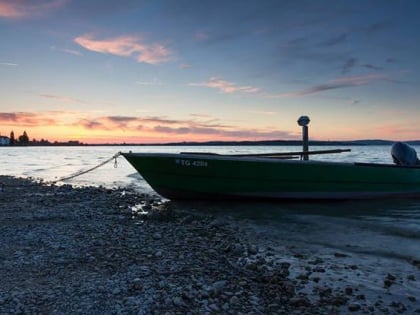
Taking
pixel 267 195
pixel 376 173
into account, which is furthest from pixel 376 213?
pixel 267 195

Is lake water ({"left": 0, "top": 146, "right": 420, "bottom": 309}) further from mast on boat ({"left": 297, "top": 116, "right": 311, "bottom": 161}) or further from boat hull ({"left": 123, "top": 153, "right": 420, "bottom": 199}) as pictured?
mast on boat ({"left": 297, "top": 116, "right": 311, "bottom": 161})

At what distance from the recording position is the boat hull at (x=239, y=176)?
12.6 metres

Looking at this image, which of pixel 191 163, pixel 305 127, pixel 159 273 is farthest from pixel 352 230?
pixel 305 127

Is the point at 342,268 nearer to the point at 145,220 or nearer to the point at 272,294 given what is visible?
the point at 272,294

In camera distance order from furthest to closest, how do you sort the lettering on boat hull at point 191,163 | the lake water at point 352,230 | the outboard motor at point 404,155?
the outboard motor at point 404,155 < the lettering on boat hull at point 191,163 < the lake water at point 352,230

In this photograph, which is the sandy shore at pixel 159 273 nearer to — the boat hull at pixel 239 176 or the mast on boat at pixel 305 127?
the boat hull at pixel 239 176

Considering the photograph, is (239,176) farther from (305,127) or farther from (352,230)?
(305,127)

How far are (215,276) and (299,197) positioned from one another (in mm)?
8550

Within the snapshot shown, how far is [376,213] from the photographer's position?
12.0m

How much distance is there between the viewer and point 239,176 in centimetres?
1268

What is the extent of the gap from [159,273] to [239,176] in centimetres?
763

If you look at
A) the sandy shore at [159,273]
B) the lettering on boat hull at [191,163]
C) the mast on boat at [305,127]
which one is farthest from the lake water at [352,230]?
the mast on boat at [305,127]

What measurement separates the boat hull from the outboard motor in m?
1.73

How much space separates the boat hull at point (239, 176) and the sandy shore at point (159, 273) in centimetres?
369
